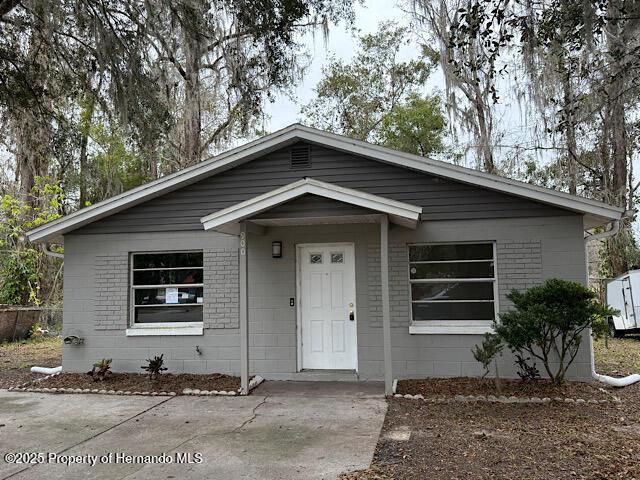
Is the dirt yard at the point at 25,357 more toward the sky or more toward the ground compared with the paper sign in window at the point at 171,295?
more toward the ground

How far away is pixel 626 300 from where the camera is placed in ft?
48.9

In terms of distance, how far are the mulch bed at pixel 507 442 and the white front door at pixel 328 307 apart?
1799 millimetres

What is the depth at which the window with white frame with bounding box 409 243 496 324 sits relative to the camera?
27.2 ft

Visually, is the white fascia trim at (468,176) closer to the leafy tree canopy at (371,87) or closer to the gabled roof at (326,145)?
the gabled roof at (326,145)

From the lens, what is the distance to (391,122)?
68.0 feet

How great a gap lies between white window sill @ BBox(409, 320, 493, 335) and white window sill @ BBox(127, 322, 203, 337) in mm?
3662

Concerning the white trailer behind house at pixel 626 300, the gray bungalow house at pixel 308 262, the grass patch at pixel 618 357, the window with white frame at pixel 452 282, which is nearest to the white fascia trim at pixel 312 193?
the gray bungalow house at pixel 308 262

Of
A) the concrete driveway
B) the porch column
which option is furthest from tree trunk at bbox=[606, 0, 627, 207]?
the concrete driveway

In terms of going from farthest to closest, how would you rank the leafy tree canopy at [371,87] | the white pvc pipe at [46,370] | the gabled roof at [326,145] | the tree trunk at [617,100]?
the leafy tree canopy at [371,87], the white pvc pipe at [46,370], the gabled roof at [326,145], the tree trunk at [617,100]

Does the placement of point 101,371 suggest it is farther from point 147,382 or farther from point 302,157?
point 302,157

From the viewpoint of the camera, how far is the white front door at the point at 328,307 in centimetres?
861

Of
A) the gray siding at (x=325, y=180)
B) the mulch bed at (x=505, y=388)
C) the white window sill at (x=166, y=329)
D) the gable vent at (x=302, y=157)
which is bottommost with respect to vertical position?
the mulch bed at (x=505, y=388)

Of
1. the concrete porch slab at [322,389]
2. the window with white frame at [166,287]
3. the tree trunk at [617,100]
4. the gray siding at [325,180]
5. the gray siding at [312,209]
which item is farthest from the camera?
the window with white frame at [166,287]

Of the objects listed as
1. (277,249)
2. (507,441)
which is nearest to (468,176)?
(277,249)
